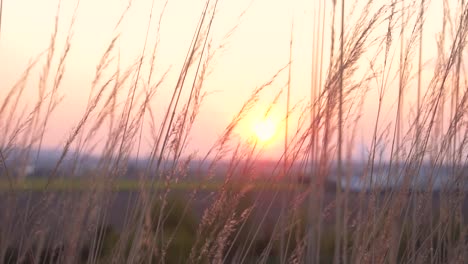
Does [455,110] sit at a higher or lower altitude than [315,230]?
higher

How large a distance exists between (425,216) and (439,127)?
27cm

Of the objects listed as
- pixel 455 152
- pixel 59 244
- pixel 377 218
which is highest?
pixel 455 152

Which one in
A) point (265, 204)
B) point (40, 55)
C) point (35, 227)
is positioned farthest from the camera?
point (265, 204)

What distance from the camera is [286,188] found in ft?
6.01

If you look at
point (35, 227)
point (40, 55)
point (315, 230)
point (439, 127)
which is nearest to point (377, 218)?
point (315, 230)

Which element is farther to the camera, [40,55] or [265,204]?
[265,204]

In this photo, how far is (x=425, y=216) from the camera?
6.57 ft

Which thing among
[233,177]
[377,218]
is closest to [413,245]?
[377,218]

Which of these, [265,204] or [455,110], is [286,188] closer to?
[265,204]

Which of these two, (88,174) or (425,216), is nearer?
(88,174)

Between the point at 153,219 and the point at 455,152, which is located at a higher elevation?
the point at 455,152

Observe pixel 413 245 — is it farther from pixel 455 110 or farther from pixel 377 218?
pixel 455 110

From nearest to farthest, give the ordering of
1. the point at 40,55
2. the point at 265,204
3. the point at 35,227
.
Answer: the point at 35,227
the point at 40,55
the point at 265,204

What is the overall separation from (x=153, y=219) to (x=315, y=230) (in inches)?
17.7
